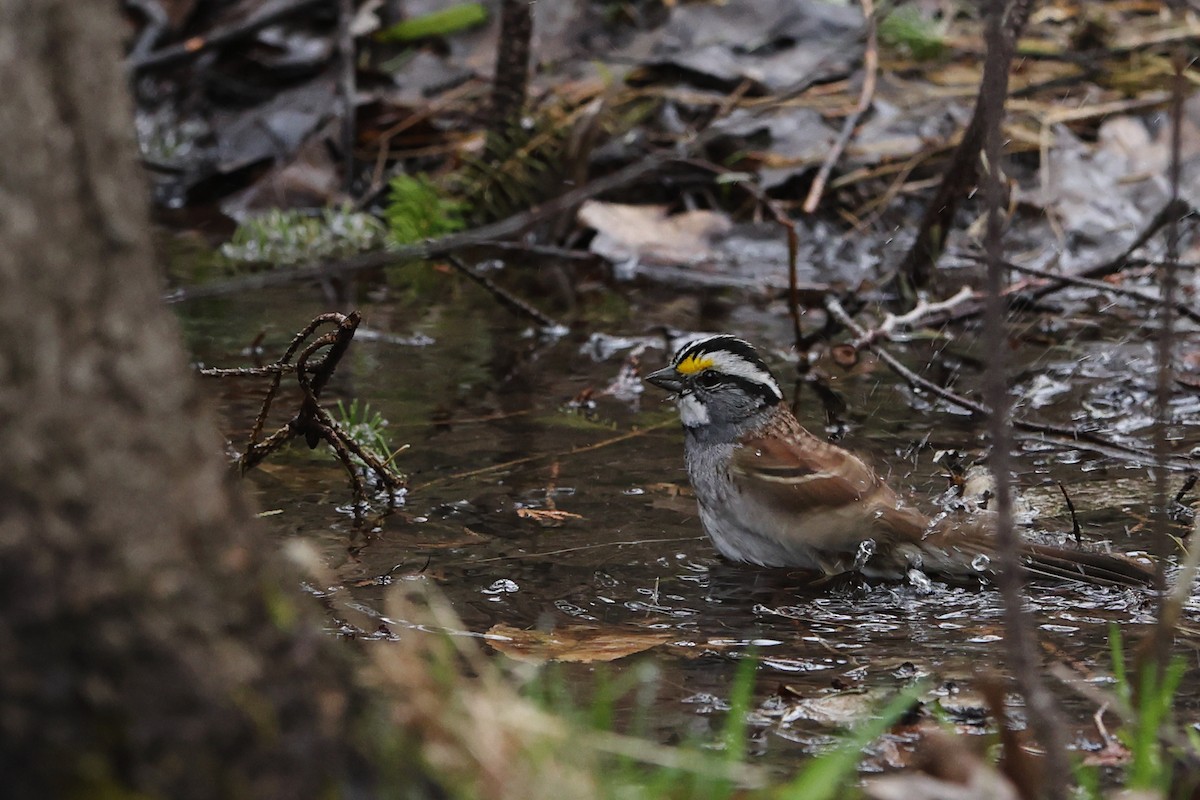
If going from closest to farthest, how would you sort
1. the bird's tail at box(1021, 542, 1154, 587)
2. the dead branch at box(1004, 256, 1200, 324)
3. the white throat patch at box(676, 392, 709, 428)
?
1. the bird's tail at box(1021, 542, 1154, 587)
2. the white throat patch at box(676, 392, 709, 428)
3. the dead branch at box(1004, 256, 1200, 324)

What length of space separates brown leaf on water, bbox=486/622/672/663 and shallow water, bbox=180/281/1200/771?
0.03m

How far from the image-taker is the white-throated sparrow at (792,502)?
4727mm

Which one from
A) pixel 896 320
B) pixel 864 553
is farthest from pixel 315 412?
pixel 896 320

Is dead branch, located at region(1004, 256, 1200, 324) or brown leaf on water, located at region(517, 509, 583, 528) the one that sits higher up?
dead branch, located at region(1004, 256, 1200, 324)

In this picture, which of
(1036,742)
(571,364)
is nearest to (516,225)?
(1036,742)

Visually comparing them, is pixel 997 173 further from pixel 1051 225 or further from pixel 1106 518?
pixel 1051 225

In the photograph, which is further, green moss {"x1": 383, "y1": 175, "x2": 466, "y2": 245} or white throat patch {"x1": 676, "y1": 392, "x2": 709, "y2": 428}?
green moss {"x1": 383, "y1": 175, "x2": 466, "y2": 245}

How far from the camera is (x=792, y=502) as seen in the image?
5066 millimetres

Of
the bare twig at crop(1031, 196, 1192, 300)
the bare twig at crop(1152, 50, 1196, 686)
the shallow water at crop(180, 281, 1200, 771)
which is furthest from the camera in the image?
the bare twig at crop(1031, 196, 1192, 300)

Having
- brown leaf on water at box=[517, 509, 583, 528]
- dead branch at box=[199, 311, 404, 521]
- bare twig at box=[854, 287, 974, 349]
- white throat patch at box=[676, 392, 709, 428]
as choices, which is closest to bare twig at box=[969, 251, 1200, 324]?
bare twig at box=[854, 287, 974, 349]

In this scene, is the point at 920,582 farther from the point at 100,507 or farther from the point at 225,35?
the point at 225,35

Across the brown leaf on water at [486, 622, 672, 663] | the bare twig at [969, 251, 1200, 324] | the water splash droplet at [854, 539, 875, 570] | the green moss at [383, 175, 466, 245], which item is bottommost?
the water splash droplet at [854, 539, 875, 570]

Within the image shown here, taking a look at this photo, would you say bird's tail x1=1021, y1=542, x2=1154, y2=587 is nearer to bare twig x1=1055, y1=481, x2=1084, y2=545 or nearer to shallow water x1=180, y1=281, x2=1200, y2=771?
shallow water x1=180, y1=281, x2=1200, y2=771

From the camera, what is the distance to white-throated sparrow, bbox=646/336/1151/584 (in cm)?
473
